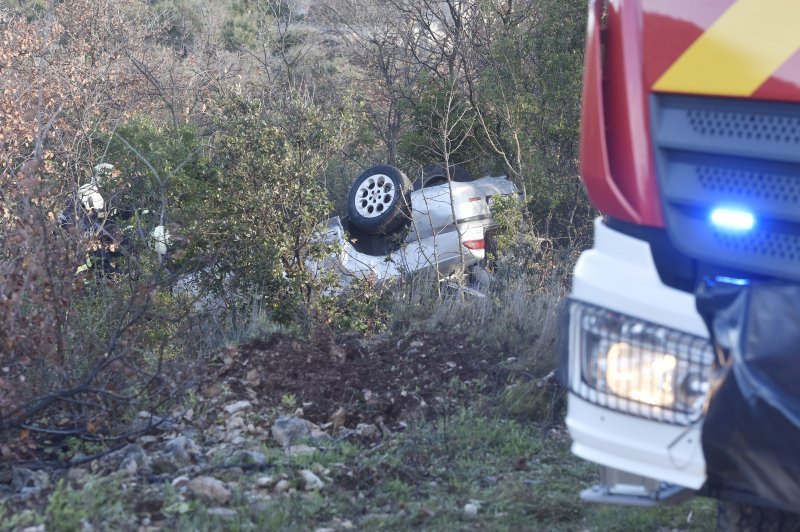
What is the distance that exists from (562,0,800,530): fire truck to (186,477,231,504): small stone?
161 centimetres

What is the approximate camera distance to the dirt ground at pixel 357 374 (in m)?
4.80

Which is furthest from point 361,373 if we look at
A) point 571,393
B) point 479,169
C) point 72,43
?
point 72,43

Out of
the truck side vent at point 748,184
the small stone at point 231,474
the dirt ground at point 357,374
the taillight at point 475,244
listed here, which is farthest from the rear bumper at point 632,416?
the taillight at point 475,244

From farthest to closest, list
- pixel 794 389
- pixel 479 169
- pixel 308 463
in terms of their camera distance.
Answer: pixel 479 169 → pixel 308 463 → pixel 794 389

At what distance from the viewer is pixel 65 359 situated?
4750mm

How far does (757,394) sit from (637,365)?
1.17 ft

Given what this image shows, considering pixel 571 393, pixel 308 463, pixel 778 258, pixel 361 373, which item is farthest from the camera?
pixel 361 373

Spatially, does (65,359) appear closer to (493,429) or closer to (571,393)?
(493,429)

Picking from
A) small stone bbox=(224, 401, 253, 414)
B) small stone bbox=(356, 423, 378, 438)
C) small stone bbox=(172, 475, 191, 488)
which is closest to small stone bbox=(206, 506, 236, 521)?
small stone bbox=(172, 475, 191, 488)

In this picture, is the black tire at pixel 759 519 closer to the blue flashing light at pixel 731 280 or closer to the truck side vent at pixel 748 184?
the blue flashing light at pixel 731 280

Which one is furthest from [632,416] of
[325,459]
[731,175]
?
[325,459]

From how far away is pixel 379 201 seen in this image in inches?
370

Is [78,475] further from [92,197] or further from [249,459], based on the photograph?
[92,197]

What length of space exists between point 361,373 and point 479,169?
6.50 meters
